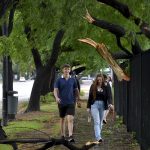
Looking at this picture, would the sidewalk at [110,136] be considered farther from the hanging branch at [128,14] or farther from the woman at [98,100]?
the hanging branch at [128,14]

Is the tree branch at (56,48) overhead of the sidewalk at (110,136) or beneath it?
overhead

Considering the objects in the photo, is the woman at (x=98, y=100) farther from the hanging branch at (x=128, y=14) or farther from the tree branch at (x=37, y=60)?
the tree branch at (x=37, y=60)

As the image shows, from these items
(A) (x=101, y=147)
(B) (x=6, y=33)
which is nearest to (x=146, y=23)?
(A) (x=101, y=147)

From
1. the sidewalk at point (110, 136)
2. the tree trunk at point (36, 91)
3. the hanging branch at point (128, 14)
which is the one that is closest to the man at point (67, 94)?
the sidewalk at point (110, 136)

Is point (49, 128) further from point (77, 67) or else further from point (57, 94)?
point (77, 67)

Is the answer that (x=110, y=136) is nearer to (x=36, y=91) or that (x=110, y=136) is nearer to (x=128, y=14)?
(x=128, y=14)

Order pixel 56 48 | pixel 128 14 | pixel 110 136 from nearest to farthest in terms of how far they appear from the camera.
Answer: pixel 128 14, pixel 110 136, pixel 56 48

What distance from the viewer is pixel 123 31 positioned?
39.0 feet

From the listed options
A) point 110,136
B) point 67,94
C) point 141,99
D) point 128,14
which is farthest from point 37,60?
point 128,14

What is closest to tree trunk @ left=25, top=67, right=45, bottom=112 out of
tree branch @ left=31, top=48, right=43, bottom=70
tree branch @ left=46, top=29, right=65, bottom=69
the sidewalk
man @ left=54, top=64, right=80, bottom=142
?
tree branch @ left=31, top=48, right=43, bottom=70

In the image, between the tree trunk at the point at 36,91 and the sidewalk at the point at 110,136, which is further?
the tree trunk at the point at 36,91

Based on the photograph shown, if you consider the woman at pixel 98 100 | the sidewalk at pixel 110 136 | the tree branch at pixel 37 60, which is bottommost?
the sidewalk at pixel 110 136

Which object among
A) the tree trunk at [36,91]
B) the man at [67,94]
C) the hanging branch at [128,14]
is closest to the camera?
the hanging branch at [128,14]

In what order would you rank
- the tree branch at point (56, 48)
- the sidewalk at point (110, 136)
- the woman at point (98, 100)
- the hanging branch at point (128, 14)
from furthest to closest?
the tree branch at point (56, 48)
the woman at point (98, 100)
the sidewalk at point (110, 136)
the hanging branch at point (128, 14)
